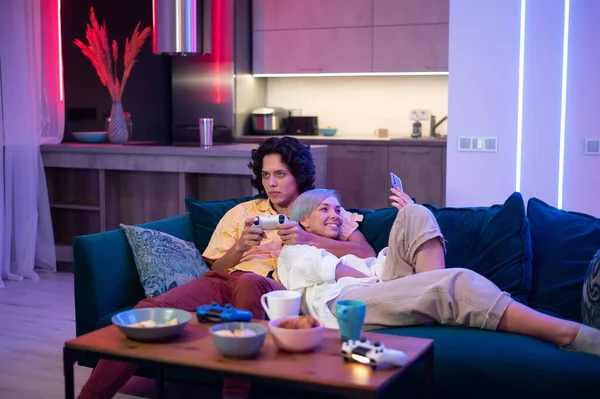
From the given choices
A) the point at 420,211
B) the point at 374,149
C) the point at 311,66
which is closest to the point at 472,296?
the point at 420,211

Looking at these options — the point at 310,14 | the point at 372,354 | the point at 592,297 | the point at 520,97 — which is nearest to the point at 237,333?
the point at 372,354

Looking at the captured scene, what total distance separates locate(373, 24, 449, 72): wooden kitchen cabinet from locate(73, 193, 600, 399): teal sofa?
10.4 ft

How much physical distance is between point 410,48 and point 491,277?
3635mm

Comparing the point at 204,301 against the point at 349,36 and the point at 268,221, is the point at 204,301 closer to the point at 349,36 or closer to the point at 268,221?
the point at 268,221

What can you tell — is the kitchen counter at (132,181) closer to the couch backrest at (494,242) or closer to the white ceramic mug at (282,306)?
the couch backrest at (494,242)

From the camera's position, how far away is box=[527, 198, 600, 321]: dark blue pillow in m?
3.03

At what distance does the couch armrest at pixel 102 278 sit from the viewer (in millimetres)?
3109

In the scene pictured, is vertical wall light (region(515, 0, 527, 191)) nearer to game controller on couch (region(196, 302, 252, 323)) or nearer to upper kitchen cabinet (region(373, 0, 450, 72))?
upper kitchen cabinet (region(373, 0, 450, 72))

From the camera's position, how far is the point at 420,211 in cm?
294

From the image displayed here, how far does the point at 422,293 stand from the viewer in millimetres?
2693

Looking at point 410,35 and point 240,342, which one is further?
point 410,35

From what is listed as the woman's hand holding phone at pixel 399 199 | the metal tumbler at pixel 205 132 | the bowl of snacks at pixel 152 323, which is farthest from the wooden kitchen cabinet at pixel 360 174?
the bowl of snacks at pixel 152 323

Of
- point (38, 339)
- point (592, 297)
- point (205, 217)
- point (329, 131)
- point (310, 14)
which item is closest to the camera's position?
point (592, 297)

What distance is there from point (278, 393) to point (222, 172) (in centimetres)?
268
